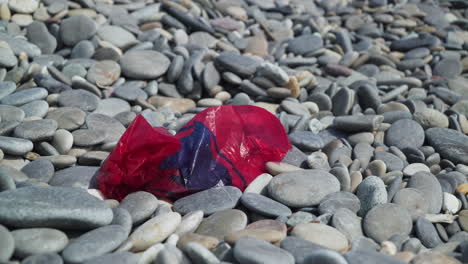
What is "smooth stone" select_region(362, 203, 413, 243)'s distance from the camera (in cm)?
227

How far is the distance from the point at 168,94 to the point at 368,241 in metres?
2.34

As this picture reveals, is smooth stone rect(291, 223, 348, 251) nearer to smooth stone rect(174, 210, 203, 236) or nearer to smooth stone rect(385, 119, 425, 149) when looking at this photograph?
smooth stone rect(174, 210, 203, 236)

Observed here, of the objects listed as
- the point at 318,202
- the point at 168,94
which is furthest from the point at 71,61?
the point at 318,202

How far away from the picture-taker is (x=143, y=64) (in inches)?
158

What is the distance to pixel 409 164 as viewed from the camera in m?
3.02

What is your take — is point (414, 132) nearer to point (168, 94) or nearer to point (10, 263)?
point (168, 94)

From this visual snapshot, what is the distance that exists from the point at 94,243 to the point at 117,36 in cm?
286

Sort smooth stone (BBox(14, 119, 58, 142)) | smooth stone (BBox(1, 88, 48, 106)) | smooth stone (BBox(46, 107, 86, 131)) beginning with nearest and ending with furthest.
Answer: smooth stone (BBox(14, 119, 58, 142)) → smooth stone (BBox(46, 107, 86, 131)) → smooth stone (BBox(1, 88, 48, 106))

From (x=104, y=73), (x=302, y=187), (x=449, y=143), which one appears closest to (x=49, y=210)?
(x=302, y=187)

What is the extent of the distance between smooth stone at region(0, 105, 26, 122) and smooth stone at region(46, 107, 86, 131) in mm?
183

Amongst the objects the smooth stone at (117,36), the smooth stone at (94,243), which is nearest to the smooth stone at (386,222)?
the smooth stone at (94,243)

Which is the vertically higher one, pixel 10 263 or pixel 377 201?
pixel 10 263

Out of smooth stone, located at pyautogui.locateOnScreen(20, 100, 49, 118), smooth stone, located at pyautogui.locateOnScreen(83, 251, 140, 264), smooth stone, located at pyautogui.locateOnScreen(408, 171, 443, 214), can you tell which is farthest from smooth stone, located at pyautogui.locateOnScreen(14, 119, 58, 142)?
smooth stone, located at pyautogui.locateOnScreen(408, 171, 443, 214)

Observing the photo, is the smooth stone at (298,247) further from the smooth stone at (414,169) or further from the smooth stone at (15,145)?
the smooth stone at (15,145)
